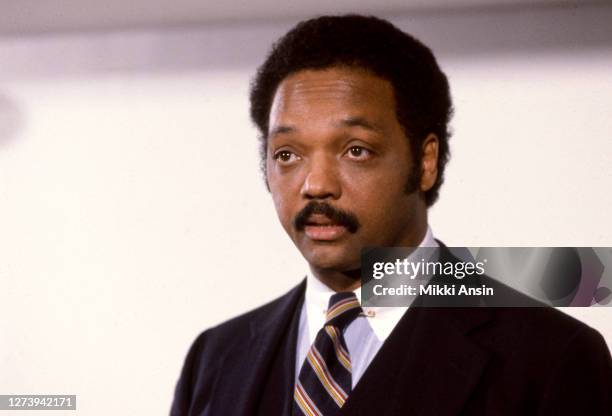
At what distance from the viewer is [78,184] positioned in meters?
1.46

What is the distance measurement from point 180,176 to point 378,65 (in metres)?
0.42

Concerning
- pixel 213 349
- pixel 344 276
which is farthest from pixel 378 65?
pixel 213 349

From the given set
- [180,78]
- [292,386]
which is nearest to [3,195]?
[180,78]

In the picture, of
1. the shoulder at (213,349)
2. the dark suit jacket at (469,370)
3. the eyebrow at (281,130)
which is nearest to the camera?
the dark suit jacket at (469,370)

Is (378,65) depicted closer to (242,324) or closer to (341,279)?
(341,279)

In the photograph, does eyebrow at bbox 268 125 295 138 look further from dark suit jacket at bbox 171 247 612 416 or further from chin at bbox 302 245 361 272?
dark suit jacket at bbox 171 247 612 416

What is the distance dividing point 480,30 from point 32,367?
94 cm

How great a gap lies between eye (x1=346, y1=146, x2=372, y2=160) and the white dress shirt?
17cm

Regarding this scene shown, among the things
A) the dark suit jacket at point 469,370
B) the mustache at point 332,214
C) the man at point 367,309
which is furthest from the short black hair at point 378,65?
the dark suit jacket at point 469,370

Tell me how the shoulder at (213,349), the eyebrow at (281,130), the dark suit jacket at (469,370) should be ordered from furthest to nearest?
the shoulder at (213,349) → the eyebrow at (281,130) → the dark suit jacket at (469,370)

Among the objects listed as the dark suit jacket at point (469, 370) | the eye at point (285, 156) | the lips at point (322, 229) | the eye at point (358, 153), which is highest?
the eye at point (285, 156)

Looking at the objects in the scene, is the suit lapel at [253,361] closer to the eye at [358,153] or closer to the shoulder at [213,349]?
the shoulder at [213,349]

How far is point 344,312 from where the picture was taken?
120 centimetres

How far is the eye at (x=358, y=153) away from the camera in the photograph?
3.83ft
